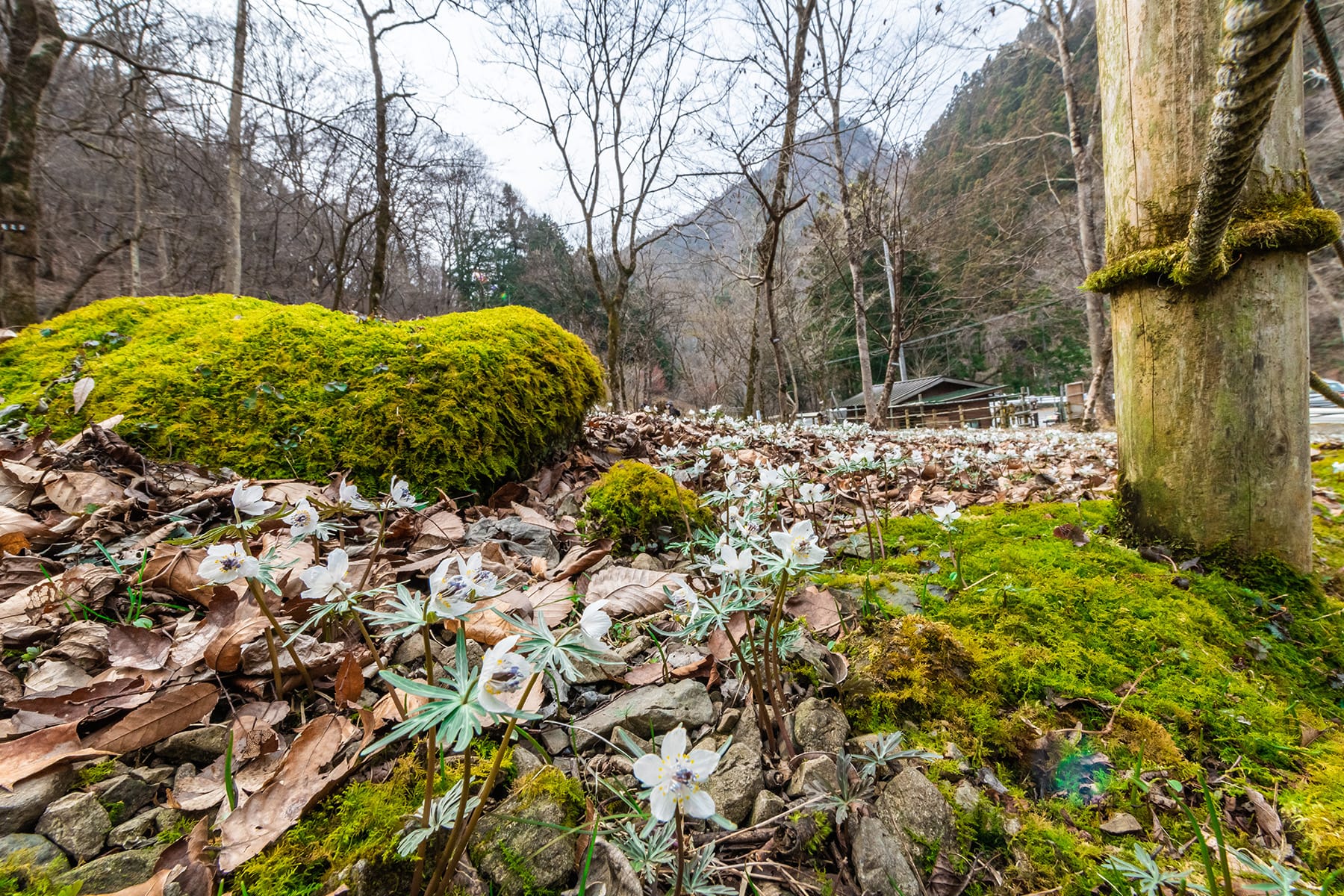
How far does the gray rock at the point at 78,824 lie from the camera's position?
32.9 inches

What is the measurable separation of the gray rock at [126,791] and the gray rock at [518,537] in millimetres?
1077

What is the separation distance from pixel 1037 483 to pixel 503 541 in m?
3.58

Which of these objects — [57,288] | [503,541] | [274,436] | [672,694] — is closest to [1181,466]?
[672,694]

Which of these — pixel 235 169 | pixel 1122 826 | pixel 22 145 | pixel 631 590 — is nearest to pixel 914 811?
pixel 1122 826

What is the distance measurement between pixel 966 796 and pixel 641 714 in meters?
0.68

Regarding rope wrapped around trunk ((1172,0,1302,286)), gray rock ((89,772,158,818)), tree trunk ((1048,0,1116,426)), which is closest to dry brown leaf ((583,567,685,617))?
gray rock ((89,772,158,818))

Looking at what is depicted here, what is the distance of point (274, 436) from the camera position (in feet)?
8.16

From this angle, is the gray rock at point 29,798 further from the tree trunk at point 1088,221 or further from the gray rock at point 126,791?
the tree trunk at point 1088,221

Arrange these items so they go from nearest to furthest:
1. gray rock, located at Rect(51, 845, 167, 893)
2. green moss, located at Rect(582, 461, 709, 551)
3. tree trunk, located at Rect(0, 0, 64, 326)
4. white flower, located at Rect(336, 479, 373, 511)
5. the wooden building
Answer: gray rock, located at Rect(51, 845, 167, 893), white flower, located at Rect(336, 479, 373, 511), green moss, located at Rect(582, 461, 709, 551), tree trunk, located at Rect(0, 0, 64, 326), the wooden building

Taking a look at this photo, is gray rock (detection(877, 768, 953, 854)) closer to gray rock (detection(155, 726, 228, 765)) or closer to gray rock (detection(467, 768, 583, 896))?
gray rock (detection(467, 768, 583, 896))

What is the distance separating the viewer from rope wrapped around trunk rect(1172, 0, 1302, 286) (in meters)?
0.80

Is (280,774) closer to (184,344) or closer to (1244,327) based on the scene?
(1244,327)

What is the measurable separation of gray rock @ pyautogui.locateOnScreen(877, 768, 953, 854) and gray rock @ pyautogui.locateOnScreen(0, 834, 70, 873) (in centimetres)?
139

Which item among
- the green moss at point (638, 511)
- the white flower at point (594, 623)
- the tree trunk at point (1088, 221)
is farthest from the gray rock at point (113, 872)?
the tree trunk at point (1088, 221)
